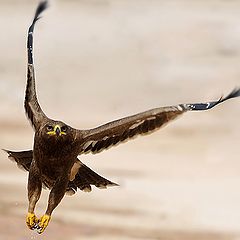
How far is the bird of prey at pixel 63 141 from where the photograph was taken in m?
1.42

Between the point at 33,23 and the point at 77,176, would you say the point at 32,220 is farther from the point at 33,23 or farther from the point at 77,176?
the point at 33,23

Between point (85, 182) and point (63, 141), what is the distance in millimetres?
168

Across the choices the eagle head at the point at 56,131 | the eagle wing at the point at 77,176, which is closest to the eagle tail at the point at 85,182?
the eagle wing at the point at 77,176

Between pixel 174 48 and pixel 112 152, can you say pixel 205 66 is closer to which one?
pixel 174 48

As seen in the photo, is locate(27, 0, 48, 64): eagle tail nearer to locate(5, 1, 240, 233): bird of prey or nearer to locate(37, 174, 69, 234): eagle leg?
locate(5, 1, 240, 233): bird of prey

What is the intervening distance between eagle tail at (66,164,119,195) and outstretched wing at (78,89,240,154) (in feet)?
0.25

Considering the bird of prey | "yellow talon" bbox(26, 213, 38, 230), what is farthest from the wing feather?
"yellow talon" bbox(26, 213, 38, 230)

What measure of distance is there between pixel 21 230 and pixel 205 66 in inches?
37.1

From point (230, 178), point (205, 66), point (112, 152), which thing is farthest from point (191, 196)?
point (205, 66)

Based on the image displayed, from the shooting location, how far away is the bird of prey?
1.42 meters

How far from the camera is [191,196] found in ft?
7.07

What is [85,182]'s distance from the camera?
1580 millimetres

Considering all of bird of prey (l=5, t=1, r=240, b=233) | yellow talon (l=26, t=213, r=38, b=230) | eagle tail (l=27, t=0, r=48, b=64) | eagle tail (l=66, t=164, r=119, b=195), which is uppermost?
eagle tail (l=27, t=0, r=48, b=64)

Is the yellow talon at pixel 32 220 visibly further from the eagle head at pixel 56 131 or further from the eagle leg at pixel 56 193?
the eagle head at pixel 56 131
